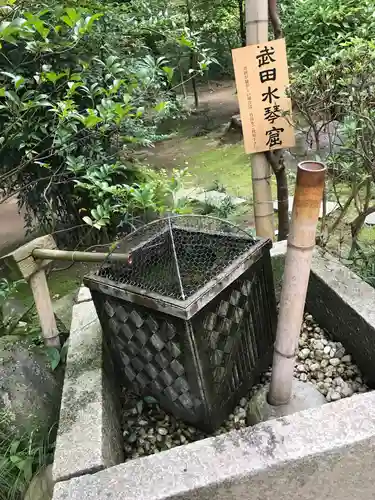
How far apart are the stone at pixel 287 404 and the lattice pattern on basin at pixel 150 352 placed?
0.30m

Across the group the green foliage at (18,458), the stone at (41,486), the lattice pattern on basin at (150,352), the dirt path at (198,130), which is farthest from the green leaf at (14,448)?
the dirt path at (198,130)

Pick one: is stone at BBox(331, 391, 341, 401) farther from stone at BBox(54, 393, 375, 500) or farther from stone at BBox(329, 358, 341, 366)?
stone at BBox(54, 393, 375, 500)

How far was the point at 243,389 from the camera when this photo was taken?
2.10m

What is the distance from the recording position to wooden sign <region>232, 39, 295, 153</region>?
262 cm

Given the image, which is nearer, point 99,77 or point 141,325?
point 141,325

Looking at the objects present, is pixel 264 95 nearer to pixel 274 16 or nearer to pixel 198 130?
pixel 274 16

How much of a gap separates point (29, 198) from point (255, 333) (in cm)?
325

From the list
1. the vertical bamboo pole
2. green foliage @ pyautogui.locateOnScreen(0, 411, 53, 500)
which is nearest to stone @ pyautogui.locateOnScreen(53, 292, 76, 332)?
green foliage @ pyautogui.locateOnScreen(0, 411, 53, 500)

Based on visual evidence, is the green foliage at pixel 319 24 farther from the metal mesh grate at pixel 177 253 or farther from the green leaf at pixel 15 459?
the green leaf at pixel 15 459

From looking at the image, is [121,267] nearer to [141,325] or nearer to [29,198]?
[141,325]

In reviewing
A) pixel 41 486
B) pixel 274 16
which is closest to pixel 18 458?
pixel 41 486

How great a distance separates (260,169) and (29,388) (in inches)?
72.7

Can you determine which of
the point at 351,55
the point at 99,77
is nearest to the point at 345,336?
the point at 351,55

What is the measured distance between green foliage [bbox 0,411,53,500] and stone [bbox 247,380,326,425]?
961mm
